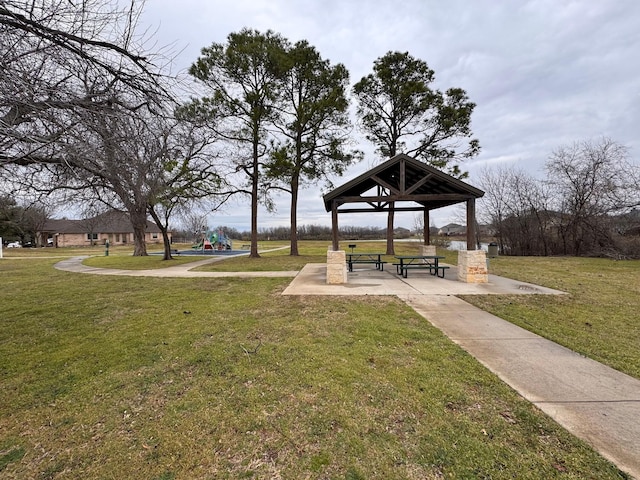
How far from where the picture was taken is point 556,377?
122 inches

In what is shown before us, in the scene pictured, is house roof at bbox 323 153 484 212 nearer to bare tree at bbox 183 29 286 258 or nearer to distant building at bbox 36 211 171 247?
bare tree at bbox 183 29 286 258

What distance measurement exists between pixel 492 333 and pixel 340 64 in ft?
61.2

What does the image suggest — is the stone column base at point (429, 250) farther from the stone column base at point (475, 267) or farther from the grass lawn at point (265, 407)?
the grass lawn at point (265, 407)

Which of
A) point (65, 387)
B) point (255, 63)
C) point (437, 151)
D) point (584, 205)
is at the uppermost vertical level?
point (255, 63)

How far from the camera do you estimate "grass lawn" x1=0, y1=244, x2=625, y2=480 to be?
76.9 inches

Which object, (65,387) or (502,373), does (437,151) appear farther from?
(65,387)

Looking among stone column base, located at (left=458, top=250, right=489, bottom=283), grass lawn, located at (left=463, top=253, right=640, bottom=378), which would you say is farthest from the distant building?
grass lawn, located at (left=463, top=253, right=640, bottom=378)

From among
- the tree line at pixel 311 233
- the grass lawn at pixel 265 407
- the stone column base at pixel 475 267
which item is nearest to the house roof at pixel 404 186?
the stone column base at pixel 475 267

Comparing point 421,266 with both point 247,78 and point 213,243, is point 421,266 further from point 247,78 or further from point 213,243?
point 213,243

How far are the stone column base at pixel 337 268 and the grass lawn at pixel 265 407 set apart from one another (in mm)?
3505

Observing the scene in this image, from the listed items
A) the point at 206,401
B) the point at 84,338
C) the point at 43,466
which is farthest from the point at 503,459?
the point at 84,338

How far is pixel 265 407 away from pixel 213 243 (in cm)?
2867

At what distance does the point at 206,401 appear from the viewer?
2711mm

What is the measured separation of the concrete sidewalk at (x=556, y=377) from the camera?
2193mm
